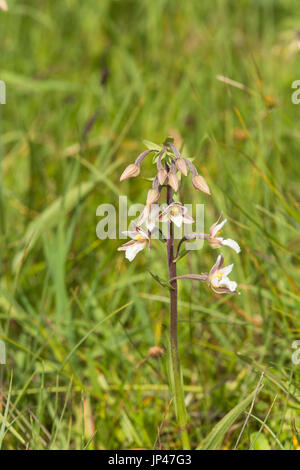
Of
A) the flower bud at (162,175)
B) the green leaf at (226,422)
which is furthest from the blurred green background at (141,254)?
the flower bud at (162,175)

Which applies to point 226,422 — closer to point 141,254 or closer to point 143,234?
point 143,234

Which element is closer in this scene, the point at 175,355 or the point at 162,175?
the point at 162,175

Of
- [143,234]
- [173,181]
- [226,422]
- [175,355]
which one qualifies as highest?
[173,181]

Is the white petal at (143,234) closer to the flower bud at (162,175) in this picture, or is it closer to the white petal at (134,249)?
the white petal at (134,249)

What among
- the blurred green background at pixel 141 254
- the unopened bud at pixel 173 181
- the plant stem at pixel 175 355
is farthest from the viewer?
the blurred green background at pixel 141 254

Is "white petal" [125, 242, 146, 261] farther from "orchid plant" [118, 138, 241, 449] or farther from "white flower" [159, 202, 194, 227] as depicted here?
"white flower" [159, 202, 194, 227]

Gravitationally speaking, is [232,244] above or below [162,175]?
below

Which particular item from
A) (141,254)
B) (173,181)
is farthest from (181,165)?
(141,254)

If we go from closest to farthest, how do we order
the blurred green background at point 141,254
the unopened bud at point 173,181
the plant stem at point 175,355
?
the unopened bud at point 173,181, the plant stem at point 175,355, the blurred green background at point 141,254

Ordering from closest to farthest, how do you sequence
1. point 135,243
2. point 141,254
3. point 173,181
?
point 173,181, point 135,243, point 141,254
